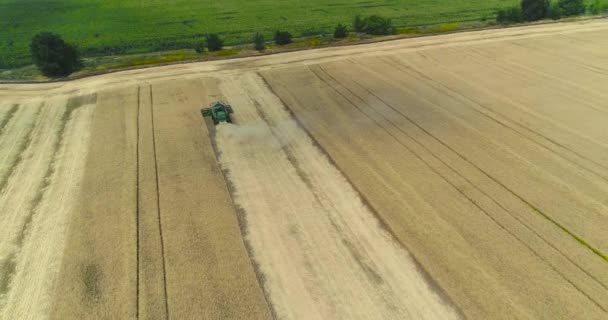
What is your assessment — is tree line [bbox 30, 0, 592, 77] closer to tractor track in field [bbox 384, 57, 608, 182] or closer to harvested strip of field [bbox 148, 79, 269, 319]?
tractor track in field [bbox 384, 57, 608, 182]

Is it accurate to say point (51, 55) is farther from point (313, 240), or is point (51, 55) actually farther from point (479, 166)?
point (479, 166)

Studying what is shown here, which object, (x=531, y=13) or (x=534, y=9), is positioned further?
(x=531, y=13)

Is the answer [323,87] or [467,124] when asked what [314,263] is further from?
[323,87]

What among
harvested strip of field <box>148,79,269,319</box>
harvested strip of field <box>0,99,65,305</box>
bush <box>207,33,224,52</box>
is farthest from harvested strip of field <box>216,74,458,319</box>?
bush <box>207,33,224,52</box>

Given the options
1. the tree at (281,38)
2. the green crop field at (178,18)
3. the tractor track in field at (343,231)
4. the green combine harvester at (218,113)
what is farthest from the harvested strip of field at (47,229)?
the tree at (281,38)

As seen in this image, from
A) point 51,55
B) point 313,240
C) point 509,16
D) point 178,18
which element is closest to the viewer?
point 313,240

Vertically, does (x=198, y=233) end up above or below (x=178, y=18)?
below

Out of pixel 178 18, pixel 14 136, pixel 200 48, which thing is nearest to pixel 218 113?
pixel 14 136
